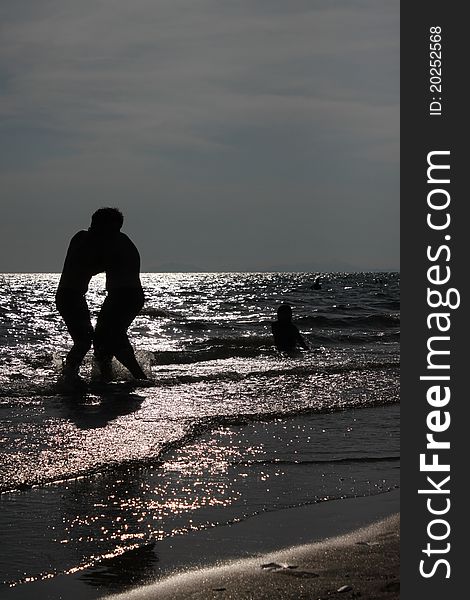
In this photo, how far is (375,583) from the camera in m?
3.09

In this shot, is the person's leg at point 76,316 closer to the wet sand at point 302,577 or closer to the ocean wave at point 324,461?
the ocean wave at point 324,461

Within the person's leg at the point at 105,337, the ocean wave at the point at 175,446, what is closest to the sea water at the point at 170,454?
the ocean wave at the point at 175,446

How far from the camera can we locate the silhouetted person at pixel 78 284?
10117 millimetres

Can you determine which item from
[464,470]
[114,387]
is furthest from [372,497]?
[114,387]

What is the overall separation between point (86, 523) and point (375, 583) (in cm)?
151

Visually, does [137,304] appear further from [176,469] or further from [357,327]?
[357,327]

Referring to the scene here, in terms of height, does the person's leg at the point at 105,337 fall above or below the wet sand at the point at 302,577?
above

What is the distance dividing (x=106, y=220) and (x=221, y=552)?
6.84 meters

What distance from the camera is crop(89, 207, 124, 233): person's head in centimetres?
1009

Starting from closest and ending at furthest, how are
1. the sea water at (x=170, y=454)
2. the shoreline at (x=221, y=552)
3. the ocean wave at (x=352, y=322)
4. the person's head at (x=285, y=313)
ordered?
the shoreline at (x=221, y=552) → the sea water at (x=170, y=454) → the person's head at (x=285, y=313) → the ocean wave at (x=352, y=322)

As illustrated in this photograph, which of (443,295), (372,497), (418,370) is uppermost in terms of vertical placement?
(443,295)

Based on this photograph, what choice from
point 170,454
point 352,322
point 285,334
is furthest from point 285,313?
point 352,322

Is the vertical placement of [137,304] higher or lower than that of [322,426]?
higher

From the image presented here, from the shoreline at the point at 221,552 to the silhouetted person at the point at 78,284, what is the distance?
19.8ft
